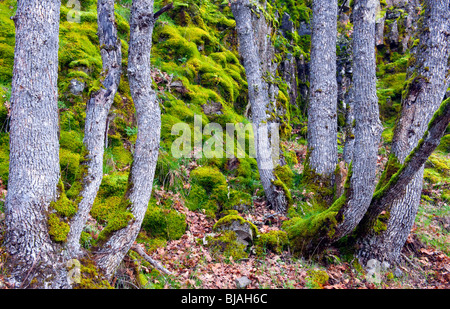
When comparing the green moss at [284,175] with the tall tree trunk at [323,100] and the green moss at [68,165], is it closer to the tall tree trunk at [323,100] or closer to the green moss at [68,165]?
the tall tree trunk at [323,100]

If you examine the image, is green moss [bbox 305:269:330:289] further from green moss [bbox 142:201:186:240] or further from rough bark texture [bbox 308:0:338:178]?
rough bark texture [bbox 308:0:338:178]

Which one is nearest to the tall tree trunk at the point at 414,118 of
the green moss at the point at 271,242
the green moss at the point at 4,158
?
the green moss at the point at 271,242

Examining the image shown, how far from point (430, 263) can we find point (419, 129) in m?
2.40

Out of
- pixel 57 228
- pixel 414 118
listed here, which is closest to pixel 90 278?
pixel 57 228

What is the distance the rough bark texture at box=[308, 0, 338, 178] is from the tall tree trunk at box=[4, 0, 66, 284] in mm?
5425

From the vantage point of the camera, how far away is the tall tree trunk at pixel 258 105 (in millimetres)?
6590

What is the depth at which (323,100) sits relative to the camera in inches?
279

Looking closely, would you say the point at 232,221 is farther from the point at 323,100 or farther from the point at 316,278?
the point at 323,100

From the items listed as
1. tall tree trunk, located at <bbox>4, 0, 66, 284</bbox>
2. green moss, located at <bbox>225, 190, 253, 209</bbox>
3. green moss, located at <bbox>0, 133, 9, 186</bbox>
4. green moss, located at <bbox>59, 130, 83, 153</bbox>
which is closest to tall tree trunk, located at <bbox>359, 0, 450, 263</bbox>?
green moss, located at <bbox>225, 190, 253, 209</bbox>

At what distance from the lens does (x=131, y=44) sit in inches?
171

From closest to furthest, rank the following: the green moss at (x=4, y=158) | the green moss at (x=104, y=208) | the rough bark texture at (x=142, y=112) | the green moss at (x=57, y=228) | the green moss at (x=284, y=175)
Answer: the green moss at (x=57, y=228) → the rough bark texture at (x=142, y=112) → the green moss at (x=4, y=158) → the green moss at (x=104, y=208) → the green moss at (x=284, y=175)

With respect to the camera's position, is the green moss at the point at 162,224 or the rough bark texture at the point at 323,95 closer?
the green moss at the point at 162,224

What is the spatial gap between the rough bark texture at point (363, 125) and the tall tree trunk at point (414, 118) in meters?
0.44
